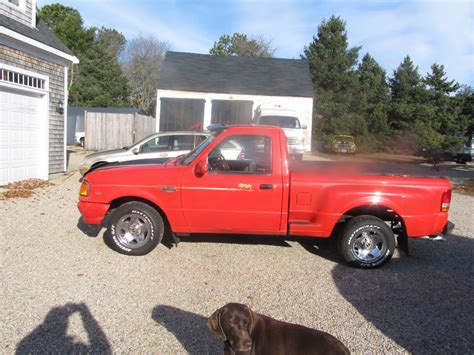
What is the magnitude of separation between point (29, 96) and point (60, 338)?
902 centimetres

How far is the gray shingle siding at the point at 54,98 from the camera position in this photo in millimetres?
10705

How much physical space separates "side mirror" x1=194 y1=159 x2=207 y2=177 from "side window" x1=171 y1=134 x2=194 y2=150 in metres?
5.47

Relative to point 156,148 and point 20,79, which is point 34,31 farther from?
point 156,148

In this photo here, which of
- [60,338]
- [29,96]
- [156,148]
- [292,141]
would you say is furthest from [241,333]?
[292,141]

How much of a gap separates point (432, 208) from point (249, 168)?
7.85 feet

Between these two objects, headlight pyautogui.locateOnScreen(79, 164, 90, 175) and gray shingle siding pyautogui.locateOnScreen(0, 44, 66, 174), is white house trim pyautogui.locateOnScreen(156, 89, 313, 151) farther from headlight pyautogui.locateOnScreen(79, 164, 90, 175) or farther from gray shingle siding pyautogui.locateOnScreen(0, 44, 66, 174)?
A: headlight pyautogui.locateOnScreen(79, 164, 90, 175)

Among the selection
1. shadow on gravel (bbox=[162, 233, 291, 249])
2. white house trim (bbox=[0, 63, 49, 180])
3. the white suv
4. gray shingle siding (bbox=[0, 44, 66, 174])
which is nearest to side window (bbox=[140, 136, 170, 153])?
the white suv

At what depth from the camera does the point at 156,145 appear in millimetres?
10891

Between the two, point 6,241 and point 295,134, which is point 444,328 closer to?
point 6,241

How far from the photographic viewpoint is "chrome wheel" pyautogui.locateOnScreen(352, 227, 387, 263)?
211 inches

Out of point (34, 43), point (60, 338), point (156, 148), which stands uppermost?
point (34, 43)

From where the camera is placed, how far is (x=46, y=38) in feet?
37.9

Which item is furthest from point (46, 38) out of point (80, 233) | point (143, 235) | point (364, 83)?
point (364, 83)

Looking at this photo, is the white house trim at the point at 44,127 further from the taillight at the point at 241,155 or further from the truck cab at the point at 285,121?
the truck cab at the point at 285,121
